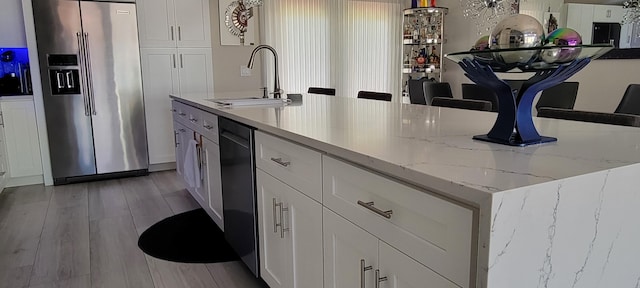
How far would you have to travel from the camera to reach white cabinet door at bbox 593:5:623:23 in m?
4.57

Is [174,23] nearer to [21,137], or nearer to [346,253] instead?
[21,137]

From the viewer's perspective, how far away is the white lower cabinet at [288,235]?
1571 mm

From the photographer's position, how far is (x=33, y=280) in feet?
7.83

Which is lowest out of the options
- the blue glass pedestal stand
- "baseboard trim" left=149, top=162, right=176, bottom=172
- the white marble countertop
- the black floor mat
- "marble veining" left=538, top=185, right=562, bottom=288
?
the black floor mat

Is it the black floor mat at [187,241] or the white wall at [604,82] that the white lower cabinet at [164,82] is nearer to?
the black floor mat at [187,241]

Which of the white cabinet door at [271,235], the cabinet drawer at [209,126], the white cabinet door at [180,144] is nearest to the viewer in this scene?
the white cabinet door at [271,235]

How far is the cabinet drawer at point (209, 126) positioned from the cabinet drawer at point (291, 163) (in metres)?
0.72

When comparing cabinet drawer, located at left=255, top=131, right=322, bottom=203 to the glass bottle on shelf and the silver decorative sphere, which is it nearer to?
the silver decorative sphere

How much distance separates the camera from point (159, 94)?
475cm

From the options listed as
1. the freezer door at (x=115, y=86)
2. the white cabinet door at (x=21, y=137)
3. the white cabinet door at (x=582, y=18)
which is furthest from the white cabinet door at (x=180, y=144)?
the white cabinet door at (x=582, y=18)

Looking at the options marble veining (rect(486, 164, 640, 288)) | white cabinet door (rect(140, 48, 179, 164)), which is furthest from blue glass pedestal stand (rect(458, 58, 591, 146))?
white cabinet door (rect(140, 48, 179, 164))

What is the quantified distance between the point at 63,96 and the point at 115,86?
0.46 m

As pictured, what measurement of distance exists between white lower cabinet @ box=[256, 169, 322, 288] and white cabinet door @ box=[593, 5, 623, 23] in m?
4.46

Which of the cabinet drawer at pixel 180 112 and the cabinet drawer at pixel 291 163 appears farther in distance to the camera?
the cabinet drawer at pixel 180 112
